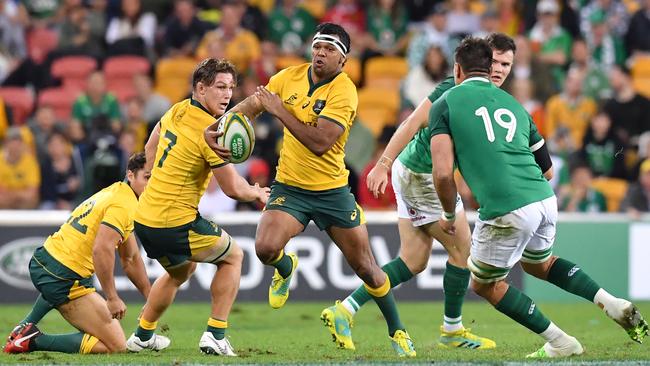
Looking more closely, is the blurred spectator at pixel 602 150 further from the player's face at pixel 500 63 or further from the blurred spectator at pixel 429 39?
the player's face at pixel 500 63

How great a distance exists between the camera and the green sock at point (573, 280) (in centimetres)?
878

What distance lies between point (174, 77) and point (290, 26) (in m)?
2.06

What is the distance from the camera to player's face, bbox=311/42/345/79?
8969 mm

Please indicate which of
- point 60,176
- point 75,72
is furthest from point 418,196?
point 75,72

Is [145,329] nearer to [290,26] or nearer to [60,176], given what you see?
[60,176]

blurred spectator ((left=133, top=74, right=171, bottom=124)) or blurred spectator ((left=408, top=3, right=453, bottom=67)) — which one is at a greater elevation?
blurred spectator ((left=408, top=3, right=453, bottom=67))

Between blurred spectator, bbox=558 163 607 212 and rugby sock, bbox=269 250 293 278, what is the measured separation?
→ 712 centimetres

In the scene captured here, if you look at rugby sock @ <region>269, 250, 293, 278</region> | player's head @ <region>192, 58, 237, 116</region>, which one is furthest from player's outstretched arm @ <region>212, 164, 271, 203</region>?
rugby sock @ <region>269, 250, 293, 278</region>

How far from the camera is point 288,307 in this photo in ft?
45.8

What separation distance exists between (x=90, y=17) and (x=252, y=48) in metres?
3.08

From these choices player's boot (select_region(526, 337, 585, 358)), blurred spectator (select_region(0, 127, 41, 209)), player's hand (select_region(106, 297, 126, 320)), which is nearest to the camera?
player's boot (select_region(526, 337, 585, 358))

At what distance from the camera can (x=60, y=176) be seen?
16281 millimetres

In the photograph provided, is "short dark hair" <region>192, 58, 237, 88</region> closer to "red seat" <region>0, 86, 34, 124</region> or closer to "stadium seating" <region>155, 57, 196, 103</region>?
"stadium seating" <region>155, 57, 196, 103</region>

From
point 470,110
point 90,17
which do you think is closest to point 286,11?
point 90,17
